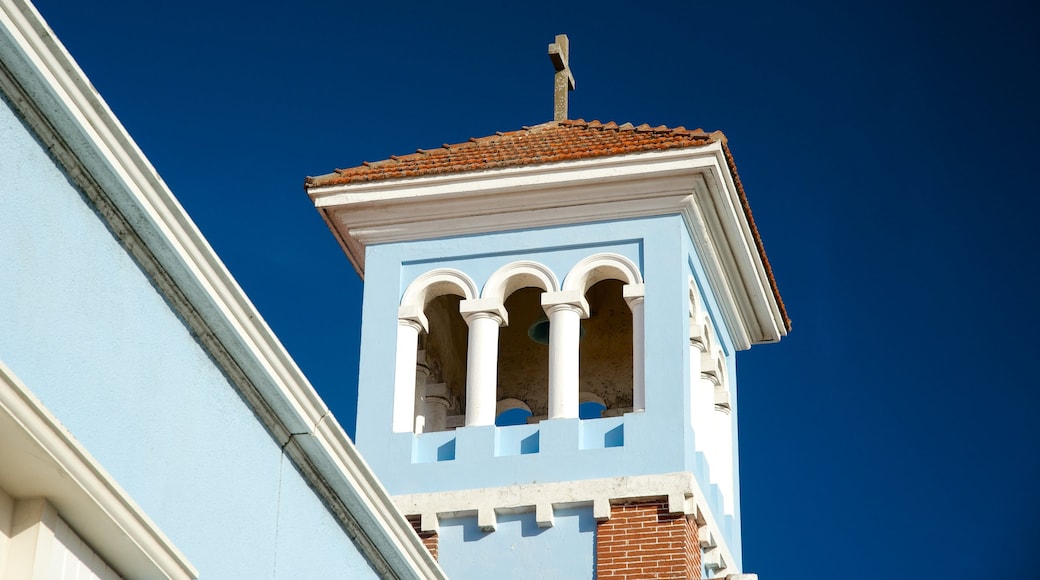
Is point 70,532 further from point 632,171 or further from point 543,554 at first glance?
point 632,171

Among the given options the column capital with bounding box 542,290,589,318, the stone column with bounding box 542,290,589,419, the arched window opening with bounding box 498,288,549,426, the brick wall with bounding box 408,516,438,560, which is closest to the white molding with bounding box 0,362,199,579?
the brick wall with bounding box 408,516,438,560

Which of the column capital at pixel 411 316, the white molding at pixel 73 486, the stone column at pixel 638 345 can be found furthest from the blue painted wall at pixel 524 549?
the white molding at pixel 73 486

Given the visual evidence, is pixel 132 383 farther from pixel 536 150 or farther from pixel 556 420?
pixel 536 150

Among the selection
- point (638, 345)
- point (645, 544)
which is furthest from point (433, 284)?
point (645, 544)

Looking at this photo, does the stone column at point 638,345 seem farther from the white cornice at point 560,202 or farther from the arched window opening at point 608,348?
the arched window opening at point 608,348

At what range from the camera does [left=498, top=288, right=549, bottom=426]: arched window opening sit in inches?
766

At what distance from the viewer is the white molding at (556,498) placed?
52.1 feet

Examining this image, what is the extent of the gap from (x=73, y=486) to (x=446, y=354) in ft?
36.4

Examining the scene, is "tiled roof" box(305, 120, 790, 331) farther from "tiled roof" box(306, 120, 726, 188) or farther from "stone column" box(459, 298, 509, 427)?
"stone column" box(459, 298, 509, 427)

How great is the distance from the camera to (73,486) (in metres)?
7.93

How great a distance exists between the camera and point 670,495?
1581 cm

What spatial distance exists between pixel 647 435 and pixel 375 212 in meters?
3.37

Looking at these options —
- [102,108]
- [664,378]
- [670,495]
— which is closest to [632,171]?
[664,378]

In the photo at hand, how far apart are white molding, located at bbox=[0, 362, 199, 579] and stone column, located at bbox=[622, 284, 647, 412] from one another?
8.24m
